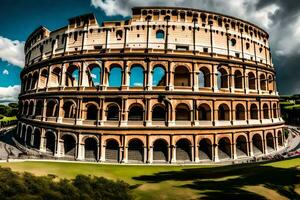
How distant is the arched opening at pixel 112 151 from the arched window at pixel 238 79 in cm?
1747

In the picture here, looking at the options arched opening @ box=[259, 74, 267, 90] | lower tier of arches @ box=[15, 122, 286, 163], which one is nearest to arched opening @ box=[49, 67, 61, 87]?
lower tier of arches @ box=[15, 122, 286, 163]

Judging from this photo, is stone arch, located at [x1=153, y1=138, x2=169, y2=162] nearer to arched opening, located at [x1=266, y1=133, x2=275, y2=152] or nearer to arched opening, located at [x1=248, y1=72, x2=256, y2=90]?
arched opening, located at [x1=248, y1=72, x2=256, y2=90]

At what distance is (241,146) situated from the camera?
26266 mm

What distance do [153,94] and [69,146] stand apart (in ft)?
40.0

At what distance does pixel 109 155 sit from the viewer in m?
Answer: 22.3

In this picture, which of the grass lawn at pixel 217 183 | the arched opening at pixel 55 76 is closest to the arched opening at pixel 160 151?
the grass lawn at pixel 217 183

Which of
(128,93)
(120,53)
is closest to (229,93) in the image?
(128,93)

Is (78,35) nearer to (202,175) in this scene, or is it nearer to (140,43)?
(140,43)

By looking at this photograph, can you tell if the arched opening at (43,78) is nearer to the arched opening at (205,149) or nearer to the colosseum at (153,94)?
the colosseum at (153,94)

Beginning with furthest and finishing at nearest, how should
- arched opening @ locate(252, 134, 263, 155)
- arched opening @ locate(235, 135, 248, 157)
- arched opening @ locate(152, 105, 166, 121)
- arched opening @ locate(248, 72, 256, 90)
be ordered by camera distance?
arched opening @ locate(248, 72, 256, 90) < arched opening @ locate(252, 134, 263, 155) < arched opening @ locate(235, 135, 248, 157) < arched opening @ locate(152, 105, 166, 121)

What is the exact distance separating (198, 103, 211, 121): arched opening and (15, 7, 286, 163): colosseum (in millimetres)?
125

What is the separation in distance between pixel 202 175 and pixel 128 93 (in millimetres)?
11380

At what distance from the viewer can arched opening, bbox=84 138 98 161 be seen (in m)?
22.5

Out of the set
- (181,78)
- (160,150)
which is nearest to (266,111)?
(181,78)
